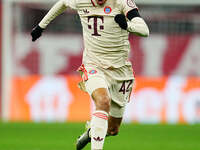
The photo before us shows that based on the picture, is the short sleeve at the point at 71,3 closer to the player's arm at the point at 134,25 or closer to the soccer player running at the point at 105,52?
the soccer player running at the point at 105,52

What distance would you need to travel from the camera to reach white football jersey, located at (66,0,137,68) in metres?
8.80

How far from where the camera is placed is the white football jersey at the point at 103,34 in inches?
347

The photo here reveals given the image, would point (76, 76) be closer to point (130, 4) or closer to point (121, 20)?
point (130, 4)

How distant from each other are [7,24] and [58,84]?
2717 mm

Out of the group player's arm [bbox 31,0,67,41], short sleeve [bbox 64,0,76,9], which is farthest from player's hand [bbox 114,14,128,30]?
player's arm [bbox 31,0,67,41]

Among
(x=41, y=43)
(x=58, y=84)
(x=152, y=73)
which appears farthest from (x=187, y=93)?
(x=41, y=43)

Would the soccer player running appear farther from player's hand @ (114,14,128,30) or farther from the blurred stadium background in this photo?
the blurred stadium background

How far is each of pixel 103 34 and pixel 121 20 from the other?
0.78m

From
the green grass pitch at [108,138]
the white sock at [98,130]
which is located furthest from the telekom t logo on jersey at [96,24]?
the green grass pitch at [108,138]

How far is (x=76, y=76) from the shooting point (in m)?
20.5

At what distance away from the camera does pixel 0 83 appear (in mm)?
21969

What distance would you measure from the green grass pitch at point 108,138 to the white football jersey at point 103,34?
9.60 feet

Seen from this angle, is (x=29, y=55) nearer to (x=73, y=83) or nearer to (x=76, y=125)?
(x=73, y=83)

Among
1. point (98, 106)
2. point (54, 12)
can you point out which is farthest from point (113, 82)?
point (54, 12)
